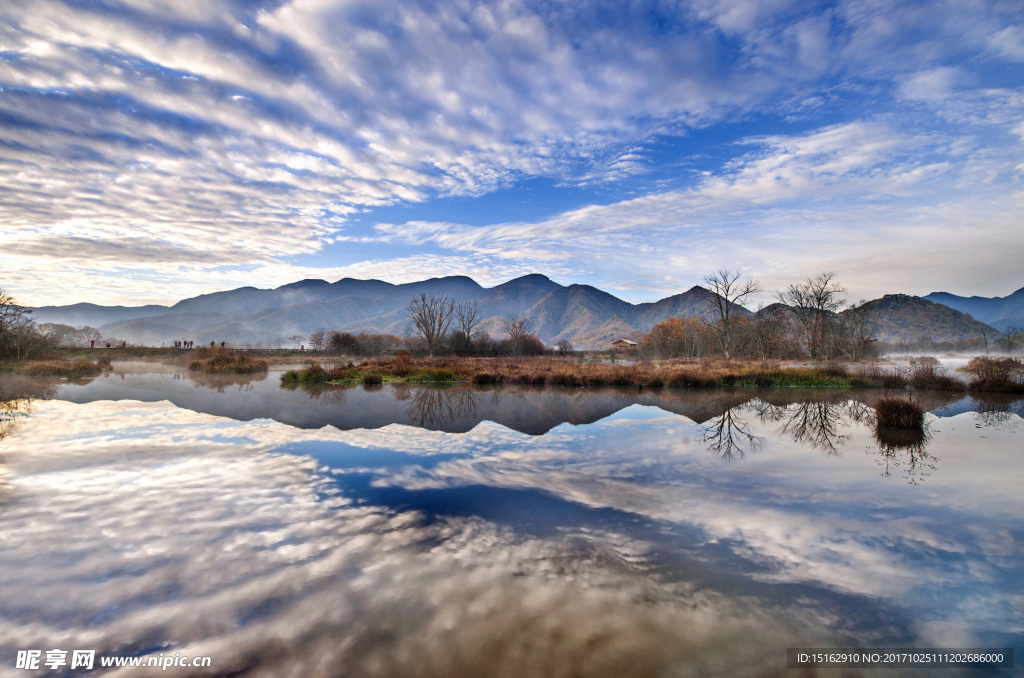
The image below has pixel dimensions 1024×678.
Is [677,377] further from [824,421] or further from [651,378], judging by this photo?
[824,421]

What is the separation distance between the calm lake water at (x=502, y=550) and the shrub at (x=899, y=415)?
46.5 inches

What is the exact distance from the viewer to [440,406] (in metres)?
17.3

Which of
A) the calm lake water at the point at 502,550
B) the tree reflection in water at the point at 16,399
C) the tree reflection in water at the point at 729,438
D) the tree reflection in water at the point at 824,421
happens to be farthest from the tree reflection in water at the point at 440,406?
the tree reflection in water at the point at 16,399

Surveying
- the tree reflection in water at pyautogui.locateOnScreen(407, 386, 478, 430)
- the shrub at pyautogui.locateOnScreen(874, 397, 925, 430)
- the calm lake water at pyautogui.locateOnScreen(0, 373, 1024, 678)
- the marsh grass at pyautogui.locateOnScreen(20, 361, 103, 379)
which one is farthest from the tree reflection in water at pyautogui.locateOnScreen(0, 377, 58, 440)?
the shrub at pyautogui.locateOnScreen(874, 397, 925, 430)

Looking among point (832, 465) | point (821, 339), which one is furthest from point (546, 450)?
point (821, 339)

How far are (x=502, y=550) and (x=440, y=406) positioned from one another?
12411 millimetres

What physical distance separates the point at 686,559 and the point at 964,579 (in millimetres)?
2834

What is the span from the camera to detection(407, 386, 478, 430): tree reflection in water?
1410cm

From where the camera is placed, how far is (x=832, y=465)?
9.16 meters

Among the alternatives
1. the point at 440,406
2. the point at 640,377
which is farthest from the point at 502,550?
the point at 640,377

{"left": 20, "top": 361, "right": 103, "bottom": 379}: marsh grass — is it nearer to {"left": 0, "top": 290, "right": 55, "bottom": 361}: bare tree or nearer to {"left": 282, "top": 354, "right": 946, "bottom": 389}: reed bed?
{"left": 0, "top": 290, "right": 55, "bottom": 361}: bare tree

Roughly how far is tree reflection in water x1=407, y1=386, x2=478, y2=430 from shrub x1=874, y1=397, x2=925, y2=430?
484 inches

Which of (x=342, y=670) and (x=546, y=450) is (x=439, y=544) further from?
(x=546, y=450)

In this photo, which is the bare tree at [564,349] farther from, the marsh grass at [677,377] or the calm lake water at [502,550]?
the calm lake water at [502,550]
